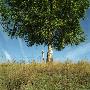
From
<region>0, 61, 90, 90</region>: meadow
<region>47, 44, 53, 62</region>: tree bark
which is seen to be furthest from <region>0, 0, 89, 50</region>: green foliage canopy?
<region>0, 61, 90, 90</region>: meadow

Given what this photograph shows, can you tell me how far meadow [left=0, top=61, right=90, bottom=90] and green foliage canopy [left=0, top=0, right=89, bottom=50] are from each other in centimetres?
1949

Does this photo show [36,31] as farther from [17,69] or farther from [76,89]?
[76,89]

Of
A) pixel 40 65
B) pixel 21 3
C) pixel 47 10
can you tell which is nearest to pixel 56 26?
pixel 47 10

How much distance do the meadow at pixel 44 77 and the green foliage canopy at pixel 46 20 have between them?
63.9ft

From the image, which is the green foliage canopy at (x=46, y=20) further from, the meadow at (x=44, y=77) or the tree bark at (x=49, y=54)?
the meadow at (x=44, y=77)

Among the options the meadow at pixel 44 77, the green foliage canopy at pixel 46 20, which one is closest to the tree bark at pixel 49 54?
the green foliage canopy at pixel 46 20

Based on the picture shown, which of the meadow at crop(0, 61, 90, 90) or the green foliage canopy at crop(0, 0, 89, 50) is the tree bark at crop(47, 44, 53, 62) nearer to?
the green foliage canopy at crop(0, 0, 89, 50)

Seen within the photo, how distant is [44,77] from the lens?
710 inches

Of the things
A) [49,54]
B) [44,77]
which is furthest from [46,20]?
[44,77]

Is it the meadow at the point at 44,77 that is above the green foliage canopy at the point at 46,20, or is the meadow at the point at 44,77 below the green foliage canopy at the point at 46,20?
below

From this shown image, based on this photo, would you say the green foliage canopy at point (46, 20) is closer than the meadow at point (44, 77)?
No

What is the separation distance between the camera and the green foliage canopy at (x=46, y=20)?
40781mm

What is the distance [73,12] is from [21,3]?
660 centimetres

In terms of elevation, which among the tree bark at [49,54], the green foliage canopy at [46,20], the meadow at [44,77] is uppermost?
the green foliage canopy at [46,20]
